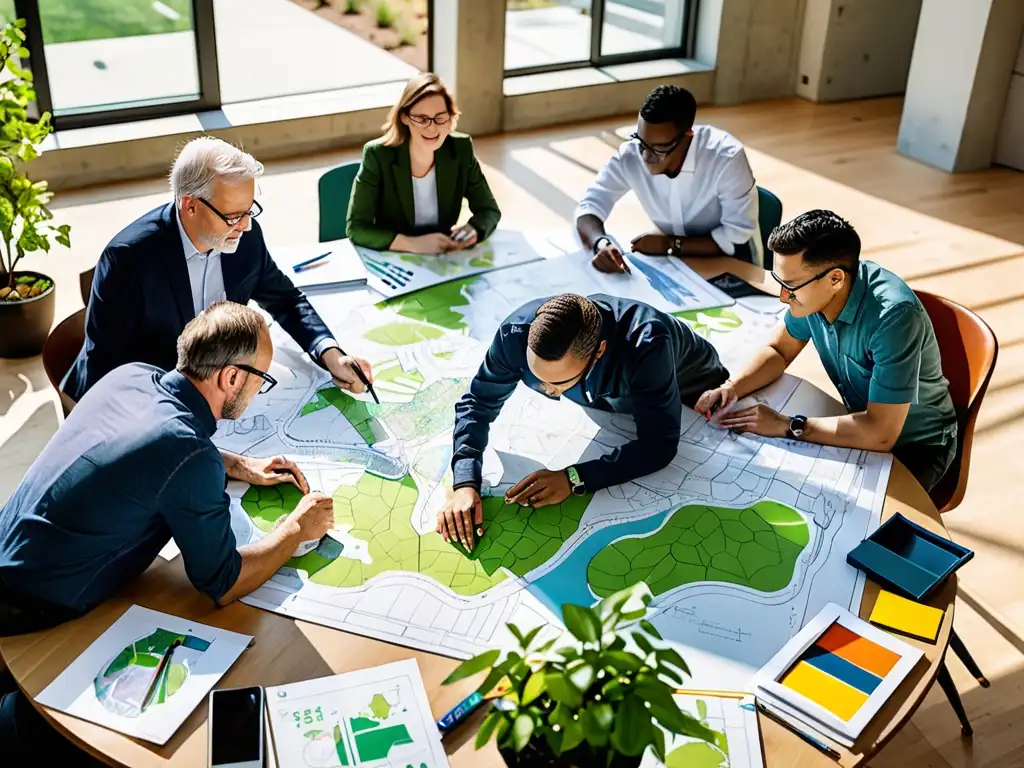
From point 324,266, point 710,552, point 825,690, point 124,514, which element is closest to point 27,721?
point 124,514

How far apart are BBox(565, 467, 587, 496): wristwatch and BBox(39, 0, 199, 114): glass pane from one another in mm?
5026

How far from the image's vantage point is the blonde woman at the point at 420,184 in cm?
379

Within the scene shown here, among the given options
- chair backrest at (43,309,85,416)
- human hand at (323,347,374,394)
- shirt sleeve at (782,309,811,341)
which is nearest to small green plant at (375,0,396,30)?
chair backrest at (43,309,85,416)

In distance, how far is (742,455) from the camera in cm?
278

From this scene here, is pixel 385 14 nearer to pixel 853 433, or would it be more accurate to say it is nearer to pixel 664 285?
pixel 664 285

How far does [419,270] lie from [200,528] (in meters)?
1.64

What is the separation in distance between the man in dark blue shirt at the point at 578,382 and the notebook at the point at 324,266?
94 centimetres

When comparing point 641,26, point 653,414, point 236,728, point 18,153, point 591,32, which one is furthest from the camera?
point 641,26

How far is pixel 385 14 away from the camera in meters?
7.46

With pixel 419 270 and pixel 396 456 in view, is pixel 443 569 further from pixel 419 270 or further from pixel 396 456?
pixel 419 270

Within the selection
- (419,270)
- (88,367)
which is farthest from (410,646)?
(419,270)

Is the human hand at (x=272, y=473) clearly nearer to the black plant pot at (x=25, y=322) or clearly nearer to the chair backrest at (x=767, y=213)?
the chair backrest at (x=767, y=213)

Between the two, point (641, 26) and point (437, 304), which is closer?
point (437, 304)

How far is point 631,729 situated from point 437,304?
2.08 meters
